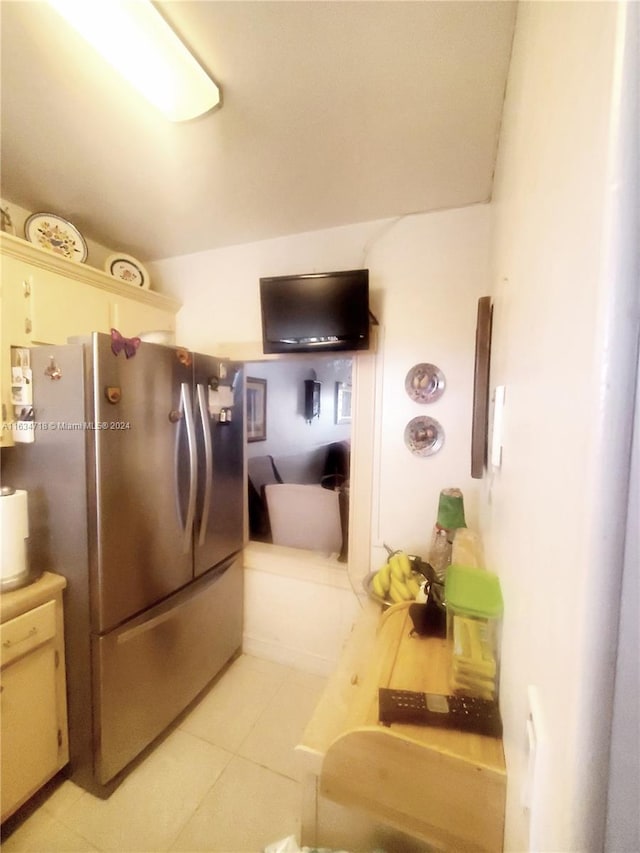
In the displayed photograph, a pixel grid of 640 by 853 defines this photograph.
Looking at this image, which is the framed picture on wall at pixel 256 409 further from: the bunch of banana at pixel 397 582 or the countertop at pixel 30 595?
the bunch of banana at pixel 397 582

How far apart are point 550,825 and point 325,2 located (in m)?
1.42

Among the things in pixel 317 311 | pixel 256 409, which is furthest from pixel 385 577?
pixel 256 409

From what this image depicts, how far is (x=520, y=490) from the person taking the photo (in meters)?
0.53

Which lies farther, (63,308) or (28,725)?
(63,308)

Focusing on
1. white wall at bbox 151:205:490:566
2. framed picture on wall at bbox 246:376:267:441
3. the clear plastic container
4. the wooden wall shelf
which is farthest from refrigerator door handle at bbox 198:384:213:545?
framed picture on wall at bbox 246:376:267:441

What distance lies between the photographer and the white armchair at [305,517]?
88.6 inches

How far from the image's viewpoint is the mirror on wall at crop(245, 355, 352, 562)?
2.28 m

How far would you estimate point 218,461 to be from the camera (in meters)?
1.72

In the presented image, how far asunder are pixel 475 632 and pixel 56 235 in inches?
89.1

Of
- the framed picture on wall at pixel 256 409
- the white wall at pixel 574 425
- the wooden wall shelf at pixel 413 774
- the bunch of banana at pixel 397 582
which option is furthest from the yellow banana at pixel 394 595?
the framed picture on wall at pixel 256 409

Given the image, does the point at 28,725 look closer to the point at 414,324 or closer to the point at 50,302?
the point at 50,302

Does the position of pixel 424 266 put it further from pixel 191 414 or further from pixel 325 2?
pixel 191 414

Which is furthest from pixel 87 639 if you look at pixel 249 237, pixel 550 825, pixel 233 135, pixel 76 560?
pixel 249 237

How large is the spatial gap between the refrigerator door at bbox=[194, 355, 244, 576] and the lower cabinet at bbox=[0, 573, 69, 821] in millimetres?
556
